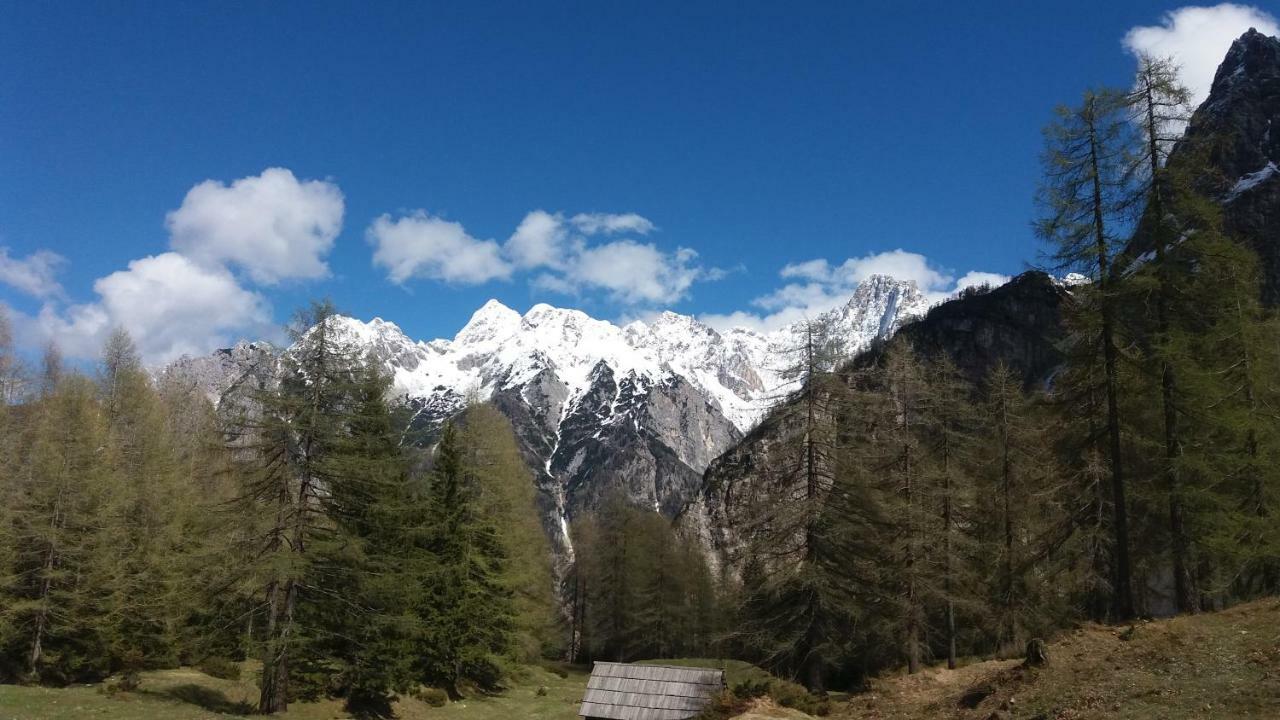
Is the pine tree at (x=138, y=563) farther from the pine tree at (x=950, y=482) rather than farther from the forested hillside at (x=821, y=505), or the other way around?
the pine tree at (x=950, y=482)

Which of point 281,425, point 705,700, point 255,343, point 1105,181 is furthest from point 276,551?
point 1105,181

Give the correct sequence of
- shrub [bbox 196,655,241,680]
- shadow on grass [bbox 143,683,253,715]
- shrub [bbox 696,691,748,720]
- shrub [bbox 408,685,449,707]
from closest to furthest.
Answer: shrub [bbox 696,691,748,720] < shadow on grass [bbox 143,683,253,715] < shrub [bbox 408,685,449,707] < shrub [bbox 196,655,241,680]

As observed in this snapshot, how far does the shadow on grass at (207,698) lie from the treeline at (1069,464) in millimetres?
18827

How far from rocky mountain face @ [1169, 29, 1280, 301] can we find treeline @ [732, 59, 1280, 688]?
8378 centimetres

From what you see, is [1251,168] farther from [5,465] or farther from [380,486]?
[5,465]

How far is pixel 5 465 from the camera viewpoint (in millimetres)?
37719

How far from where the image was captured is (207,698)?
28.7 meters

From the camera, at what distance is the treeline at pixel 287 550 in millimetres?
25547

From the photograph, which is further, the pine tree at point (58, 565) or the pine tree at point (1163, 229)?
the pine tree at point (58, 565)

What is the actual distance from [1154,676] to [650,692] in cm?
Result: 1297

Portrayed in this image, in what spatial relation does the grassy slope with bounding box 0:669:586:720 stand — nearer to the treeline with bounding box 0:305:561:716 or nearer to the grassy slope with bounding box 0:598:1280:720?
the grassy slope with bounding box 0:598:1280:720

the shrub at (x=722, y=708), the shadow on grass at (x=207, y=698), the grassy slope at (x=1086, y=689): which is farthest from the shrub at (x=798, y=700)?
→ the shadow on grass at (x=207, y=698)

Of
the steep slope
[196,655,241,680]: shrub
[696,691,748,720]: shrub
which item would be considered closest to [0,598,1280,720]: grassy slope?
[696,691,748,720]: shrub

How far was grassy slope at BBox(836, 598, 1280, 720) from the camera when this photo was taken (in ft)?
47.1
